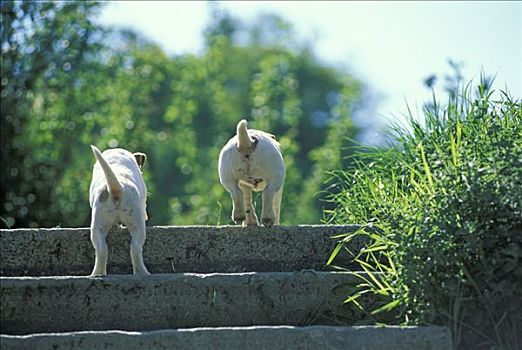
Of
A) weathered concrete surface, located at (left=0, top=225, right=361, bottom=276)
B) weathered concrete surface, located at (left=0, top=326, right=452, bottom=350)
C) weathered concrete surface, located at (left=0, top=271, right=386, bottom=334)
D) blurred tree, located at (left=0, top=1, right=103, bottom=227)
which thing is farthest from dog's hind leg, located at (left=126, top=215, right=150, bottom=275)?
blurred tree, located at (left=0, top=1, right=103, bottom=227)

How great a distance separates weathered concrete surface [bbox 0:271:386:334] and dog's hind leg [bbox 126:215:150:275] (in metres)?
0.44

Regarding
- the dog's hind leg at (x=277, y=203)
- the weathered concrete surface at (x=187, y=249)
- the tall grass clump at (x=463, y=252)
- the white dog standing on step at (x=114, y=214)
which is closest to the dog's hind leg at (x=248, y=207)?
the dog's hind leg at (x=277, y=203)

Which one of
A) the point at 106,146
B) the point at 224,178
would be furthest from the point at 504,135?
the point at 106,146

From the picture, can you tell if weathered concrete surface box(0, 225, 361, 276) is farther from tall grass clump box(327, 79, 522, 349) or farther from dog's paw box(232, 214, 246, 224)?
tall grass clump box(327, 79, 522, 349)

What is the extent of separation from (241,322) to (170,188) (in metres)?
28.5

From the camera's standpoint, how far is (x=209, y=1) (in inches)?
1145

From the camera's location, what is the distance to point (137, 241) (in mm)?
5859

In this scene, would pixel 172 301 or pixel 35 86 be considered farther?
pixel 35 86

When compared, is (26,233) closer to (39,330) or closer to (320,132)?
(39,330)

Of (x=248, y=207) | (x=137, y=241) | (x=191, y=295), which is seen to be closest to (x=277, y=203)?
(x=248, y=207)

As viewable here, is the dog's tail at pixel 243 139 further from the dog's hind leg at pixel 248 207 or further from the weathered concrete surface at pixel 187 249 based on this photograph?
the weathered concrete surface at pixel 187 249

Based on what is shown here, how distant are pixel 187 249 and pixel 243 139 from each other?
779 millimetres

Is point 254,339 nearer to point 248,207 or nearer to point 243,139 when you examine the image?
point 243,139

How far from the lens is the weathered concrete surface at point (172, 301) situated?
5.27 metres
